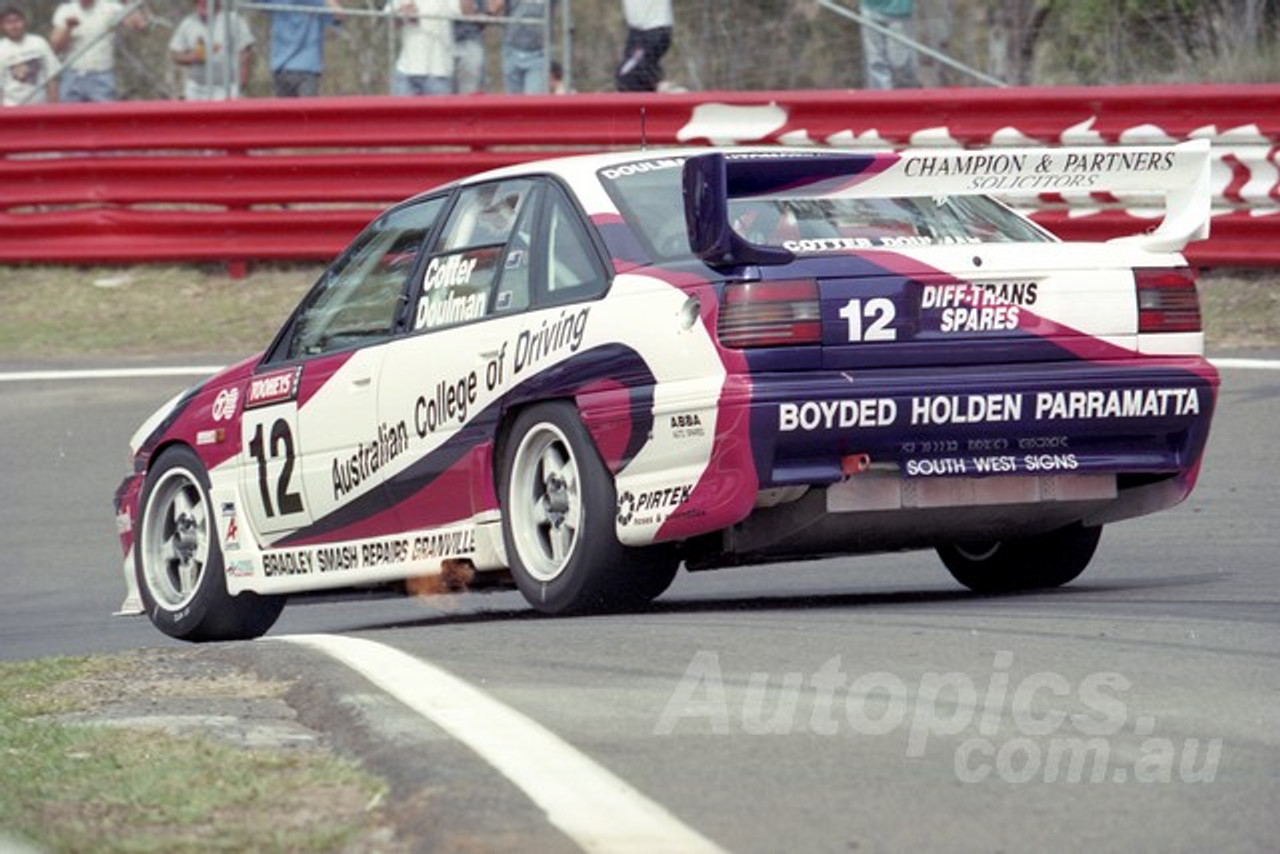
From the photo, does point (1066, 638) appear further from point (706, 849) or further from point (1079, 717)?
point (706, 849)

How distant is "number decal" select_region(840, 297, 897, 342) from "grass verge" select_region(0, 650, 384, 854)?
2.48 meters

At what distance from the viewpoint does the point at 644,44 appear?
16734 mm

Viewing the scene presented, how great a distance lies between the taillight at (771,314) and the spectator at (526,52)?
10249 millimetres

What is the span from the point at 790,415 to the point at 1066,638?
1.02 metres

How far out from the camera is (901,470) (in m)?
7.16

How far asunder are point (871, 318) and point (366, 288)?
6.95 ft

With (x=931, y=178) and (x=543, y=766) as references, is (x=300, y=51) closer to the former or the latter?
(x=931, y=178)

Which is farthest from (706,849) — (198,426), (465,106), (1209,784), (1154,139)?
(465,106)

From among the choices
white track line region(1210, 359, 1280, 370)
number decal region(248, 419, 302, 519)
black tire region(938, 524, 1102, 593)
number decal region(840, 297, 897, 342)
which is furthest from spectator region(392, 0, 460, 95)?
number decal region(840, 297, 897, 342)

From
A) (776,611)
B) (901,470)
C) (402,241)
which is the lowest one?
(776,611)

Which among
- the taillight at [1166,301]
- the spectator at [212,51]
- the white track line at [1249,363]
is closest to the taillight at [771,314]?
the taillight at [1166,301]

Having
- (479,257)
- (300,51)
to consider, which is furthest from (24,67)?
(479,257)

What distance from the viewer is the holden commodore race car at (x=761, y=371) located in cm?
701

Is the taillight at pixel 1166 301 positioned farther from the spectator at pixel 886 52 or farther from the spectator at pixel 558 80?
the spectator at pixel 558 80
